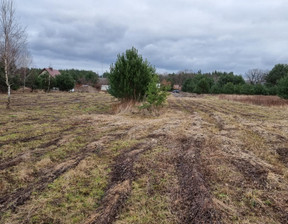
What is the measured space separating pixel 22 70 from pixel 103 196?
1337 inches

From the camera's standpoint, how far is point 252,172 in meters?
3.08

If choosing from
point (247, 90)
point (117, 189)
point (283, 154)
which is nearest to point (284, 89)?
point (247, 90)

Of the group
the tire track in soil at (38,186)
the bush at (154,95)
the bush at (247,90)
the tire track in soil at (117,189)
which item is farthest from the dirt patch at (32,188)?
the bush at (247,90)

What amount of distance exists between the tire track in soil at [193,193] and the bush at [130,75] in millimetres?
6943

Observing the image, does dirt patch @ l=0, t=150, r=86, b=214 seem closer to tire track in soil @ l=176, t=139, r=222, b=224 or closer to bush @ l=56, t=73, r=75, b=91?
tire track in soil @ l=176, t=139, r=222, b=224

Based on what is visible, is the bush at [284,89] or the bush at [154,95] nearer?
the bush at [154,95]

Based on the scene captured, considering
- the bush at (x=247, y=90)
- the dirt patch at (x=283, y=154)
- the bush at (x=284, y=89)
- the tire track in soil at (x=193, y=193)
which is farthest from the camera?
the bush at (x=247, y=90)

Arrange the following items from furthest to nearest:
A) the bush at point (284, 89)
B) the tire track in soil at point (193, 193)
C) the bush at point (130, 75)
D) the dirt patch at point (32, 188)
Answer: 1. the bush at point (284, 89)
2. the bush at point (130, 75)
3. the dirt patch at point (32, 188)
4. the tire track in soil at point (193, 193)

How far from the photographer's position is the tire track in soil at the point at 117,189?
81.4 inches

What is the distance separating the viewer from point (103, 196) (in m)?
2.47

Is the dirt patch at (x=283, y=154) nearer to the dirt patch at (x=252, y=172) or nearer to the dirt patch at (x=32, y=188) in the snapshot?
the dirt patch at (x=252, y=172)

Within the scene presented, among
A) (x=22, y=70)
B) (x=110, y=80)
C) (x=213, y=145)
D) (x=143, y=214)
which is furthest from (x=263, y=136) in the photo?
(x=22, y=70)

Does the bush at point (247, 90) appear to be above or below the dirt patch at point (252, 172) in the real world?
above


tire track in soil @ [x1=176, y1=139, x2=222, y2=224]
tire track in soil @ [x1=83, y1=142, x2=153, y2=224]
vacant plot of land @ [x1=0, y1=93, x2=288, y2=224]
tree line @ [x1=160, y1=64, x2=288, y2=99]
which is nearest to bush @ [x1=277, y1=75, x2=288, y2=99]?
tree line @ [x1=160, y1=64, x2=288, y2=99]
